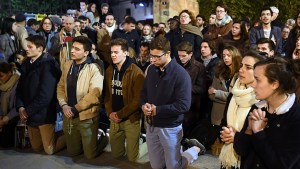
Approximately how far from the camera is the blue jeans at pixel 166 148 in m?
3.93

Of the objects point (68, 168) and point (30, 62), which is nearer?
point (68, 168)

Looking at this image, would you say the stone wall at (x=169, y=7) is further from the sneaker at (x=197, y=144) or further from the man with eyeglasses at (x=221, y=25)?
the sneaker at (x=197, y=144)

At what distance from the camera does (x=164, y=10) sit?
10.4 m

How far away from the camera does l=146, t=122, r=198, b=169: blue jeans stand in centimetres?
393

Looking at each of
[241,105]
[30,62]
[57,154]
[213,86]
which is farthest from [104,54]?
[241,105]

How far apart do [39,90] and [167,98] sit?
2.27m

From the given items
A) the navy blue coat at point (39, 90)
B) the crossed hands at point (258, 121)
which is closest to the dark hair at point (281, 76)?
the crossed hands at point (258, 121)

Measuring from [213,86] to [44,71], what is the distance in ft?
8.41

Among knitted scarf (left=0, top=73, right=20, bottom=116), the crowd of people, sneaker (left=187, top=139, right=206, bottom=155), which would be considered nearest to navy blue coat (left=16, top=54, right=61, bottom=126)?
the crowd of people

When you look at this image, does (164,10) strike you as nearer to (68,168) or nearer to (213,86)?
(213,86)

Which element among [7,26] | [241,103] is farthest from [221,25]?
[7,26]

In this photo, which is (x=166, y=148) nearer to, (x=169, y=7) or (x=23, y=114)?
(x=23, y=114)

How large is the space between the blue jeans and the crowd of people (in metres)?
0.01

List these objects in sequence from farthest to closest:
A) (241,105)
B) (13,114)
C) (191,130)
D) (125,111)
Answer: (13,114)
(191,130)
(125,111)
(241,105)
